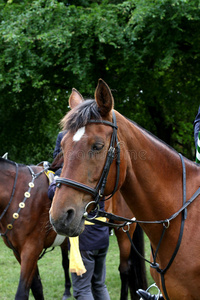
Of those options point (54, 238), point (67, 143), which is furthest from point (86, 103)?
point (54, 238)

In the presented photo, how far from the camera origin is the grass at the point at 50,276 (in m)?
6.07

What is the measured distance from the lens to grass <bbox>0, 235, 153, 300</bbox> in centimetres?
607

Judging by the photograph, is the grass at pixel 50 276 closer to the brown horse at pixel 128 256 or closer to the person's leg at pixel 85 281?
the brown horse at pixel 128 256

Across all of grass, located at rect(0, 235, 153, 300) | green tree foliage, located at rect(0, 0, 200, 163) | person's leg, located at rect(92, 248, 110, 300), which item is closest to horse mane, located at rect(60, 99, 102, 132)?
person's leg, located at rect(92, 248, 110, 300)

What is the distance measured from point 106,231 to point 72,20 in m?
6.86

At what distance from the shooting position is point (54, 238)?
4.77 metres

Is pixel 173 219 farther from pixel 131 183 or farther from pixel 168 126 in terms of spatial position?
pixel 168 126

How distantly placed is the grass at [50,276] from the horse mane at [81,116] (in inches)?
167

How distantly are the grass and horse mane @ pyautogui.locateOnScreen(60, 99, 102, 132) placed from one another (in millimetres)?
4233

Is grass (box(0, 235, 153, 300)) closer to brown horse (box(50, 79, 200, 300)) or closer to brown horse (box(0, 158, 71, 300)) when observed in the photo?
brown horse (box(0, 158, 71, 300))

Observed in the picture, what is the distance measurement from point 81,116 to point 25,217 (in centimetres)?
252

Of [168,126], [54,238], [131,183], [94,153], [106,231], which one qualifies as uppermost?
[94,153]

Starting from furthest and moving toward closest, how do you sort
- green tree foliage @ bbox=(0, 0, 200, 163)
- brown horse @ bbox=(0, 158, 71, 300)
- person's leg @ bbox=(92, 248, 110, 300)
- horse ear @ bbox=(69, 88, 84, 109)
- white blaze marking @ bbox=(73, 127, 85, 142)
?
green tree foliage @ bbox=(0, 0, 200, 163), brown horse @ bbox=(0, 158, 71, 300), person's leg @ bbox=(92, 248, 110, 300), horse ear @ bbox=(69, 88, 84, 109), white blaze marking @ bbox=(73, 127, 85, 142)

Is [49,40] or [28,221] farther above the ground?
[49,40]
